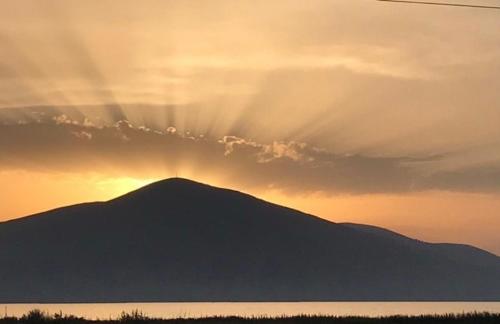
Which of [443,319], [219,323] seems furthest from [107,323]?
[443,319]

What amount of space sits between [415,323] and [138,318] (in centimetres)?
991

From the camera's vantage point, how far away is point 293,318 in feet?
134

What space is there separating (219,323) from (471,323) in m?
8.82

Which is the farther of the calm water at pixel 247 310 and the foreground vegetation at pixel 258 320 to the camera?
the calm water at pixel 247 310

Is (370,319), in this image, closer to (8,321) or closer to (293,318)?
(293,318)

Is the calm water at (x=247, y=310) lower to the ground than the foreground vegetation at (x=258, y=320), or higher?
higher

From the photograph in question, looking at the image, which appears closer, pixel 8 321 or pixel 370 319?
pixel 8 321

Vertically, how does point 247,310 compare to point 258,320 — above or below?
above

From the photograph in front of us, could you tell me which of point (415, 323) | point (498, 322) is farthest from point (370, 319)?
point (498, 322)

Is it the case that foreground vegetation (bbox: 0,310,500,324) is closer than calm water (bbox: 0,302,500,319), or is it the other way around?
foreground vegetation (bbox: 0,310,500,324)

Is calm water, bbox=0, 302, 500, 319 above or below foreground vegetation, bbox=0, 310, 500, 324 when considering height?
above

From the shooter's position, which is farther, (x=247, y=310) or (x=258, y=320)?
(x=247, y=310)

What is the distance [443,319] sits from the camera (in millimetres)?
40219

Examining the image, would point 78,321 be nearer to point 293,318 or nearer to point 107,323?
point 107,323
